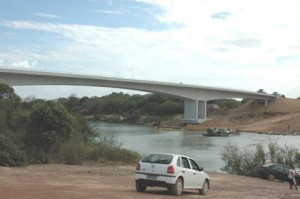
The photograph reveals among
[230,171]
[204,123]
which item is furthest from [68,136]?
[204,123]

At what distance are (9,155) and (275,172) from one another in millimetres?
18058

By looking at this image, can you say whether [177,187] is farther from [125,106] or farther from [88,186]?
[125,106]

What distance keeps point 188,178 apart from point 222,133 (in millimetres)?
75811

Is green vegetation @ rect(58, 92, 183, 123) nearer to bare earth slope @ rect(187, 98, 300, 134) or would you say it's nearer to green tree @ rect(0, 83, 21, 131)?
bare earth slope @ rect(187, 98, 300, 134)

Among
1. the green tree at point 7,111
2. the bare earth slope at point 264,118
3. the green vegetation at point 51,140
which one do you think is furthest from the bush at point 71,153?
the bare earth slope at point 264,118

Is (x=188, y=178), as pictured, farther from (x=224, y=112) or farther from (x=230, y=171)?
(x=224, y=112)

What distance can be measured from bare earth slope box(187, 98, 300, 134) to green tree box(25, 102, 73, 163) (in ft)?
259

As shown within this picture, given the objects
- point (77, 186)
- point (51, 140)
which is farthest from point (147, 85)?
point (77, 186)

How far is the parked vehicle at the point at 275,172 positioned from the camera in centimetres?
3325

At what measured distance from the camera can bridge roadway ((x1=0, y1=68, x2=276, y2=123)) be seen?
6876cm

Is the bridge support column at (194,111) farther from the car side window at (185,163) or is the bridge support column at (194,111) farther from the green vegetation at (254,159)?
the car side window at (185,163)

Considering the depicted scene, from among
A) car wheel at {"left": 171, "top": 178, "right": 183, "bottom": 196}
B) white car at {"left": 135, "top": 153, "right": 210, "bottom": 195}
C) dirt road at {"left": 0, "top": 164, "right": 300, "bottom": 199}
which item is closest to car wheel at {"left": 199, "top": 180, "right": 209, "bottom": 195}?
dirt road at {"left": 0, "top": 164, "right": 300, "bottom": 199}

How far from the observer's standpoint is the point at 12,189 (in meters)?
16.0

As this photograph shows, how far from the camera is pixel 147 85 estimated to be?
96125mm
